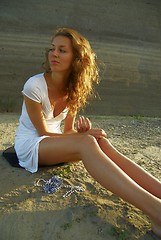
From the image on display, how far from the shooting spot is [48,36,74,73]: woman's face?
3102mm

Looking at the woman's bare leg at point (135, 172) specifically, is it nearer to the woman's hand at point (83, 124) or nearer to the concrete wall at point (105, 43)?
the woman's hand at point (83, 124)

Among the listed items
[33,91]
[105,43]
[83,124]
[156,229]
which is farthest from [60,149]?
[105,43]

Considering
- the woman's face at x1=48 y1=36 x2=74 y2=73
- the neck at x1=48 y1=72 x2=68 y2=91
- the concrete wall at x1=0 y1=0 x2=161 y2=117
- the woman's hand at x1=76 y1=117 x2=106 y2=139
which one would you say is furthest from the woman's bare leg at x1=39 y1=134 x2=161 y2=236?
the concrete wall at x1=0 y1=0 x2=161 y2=117

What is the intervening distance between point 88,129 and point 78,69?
1.79 feet

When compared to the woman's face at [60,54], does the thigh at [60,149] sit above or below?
below

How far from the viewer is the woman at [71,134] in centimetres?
259

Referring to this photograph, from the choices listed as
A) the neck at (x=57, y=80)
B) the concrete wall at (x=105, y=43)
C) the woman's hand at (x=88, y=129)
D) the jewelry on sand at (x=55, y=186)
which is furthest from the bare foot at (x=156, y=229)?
the concrete wall at (x=105, y=43)

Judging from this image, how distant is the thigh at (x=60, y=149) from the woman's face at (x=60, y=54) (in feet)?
2.02

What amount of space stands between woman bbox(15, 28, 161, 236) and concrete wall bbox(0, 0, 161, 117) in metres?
7.20

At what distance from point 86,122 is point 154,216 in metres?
0.91

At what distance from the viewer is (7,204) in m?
2.82

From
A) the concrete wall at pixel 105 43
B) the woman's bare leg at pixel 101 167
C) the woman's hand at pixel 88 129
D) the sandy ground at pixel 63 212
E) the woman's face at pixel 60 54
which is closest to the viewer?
the woman's bare leg at pixel 101 167

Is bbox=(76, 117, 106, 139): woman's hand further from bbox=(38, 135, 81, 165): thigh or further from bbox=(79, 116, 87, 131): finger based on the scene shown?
bbox=(38, 135, 81, 165): thigh

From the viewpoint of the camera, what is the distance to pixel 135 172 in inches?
110
